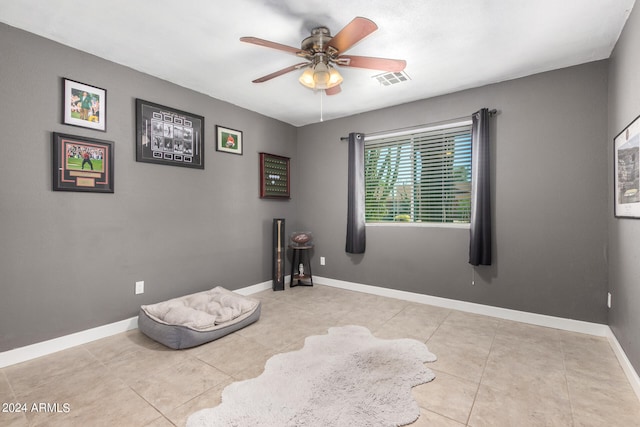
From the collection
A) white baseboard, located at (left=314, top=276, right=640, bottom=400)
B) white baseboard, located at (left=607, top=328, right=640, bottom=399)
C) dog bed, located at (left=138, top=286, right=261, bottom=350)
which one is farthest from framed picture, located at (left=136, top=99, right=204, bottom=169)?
white baseboard, located at (left=607, top=328, right=640, bottom=399)

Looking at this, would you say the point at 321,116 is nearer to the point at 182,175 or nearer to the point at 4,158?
the point at 182,175

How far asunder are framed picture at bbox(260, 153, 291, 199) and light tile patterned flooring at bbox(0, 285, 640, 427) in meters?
1.95

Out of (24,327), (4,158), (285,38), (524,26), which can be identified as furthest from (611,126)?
(24,327)

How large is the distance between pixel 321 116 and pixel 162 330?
3427 millimetres

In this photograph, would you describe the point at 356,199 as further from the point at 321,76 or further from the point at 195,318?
the point at 195,318

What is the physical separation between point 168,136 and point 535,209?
3.99 meters

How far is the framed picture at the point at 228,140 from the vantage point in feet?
12.1

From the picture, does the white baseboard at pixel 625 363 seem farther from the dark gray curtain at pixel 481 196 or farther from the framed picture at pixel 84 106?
the framed picture at pixel 84 106

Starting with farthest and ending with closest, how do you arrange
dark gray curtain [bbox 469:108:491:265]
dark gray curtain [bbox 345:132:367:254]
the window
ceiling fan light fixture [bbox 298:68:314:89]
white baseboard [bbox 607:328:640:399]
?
dark gray curtain [bbox 345:132:367:254], the window, dark gray curtain [bbox 469:108:491:265], ceiling fan light fixture [bbox 298:68:314:89], white baseboard [bbox 607:328:640:399]

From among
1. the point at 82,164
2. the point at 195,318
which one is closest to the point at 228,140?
the point at 82,164

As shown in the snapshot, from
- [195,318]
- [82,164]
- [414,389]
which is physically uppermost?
[82,164]

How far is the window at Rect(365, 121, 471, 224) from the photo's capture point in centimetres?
347

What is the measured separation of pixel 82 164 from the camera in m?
2.53

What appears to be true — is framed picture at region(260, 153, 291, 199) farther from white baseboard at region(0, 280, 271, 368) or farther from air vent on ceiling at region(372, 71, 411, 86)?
white baseboard at region(0, 280, 271, 368)
